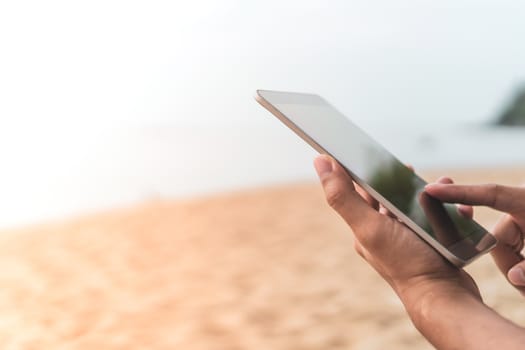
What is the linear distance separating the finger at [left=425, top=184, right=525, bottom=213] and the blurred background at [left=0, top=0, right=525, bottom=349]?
0.61 metres

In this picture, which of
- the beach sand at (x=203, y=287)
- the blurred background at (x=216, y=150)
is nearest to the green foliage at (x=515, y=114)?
the blurred background at (x=216, y=150)

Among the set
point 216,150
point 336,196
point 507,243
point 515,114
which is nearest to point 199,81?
point 216,150

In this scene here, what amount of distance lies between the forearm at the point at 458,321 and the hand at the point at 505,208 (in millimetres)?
129

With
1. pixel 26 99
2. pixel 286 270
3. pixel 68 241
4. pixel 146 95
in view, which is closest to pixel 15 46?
pixel 26 99

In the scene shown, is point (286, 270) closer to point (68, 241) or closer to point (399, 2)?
point (68, 241)

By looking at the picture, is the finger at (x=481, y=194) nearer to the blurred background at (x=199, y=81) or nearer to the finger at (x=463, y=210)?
the finger at (x=463, y=210)

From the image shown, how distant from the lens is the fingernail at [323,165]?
630 mm

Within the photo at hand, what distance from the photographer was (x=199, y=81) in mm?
3176

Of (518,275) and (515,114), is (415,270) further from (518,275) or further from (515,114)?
(515,114)

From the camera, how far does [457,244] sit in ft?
2.05

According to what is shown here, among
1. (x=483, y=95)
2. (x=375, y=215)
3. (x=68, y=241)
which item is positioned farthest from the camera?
(x=483, y=95)

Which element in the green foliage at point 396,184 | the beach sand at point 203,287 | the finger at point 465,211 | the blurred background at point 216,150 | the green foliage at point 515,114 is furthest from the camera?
the green foliage at point 515,114

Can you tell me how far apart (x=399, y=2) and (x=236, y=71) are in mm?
1107

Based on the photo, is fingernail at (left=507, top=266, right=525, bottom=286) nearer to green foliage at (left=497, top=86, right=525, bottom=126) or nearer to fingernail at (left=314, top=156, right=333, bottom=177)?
fingernail at (left=314, top=156, right=333, bottom=177)
